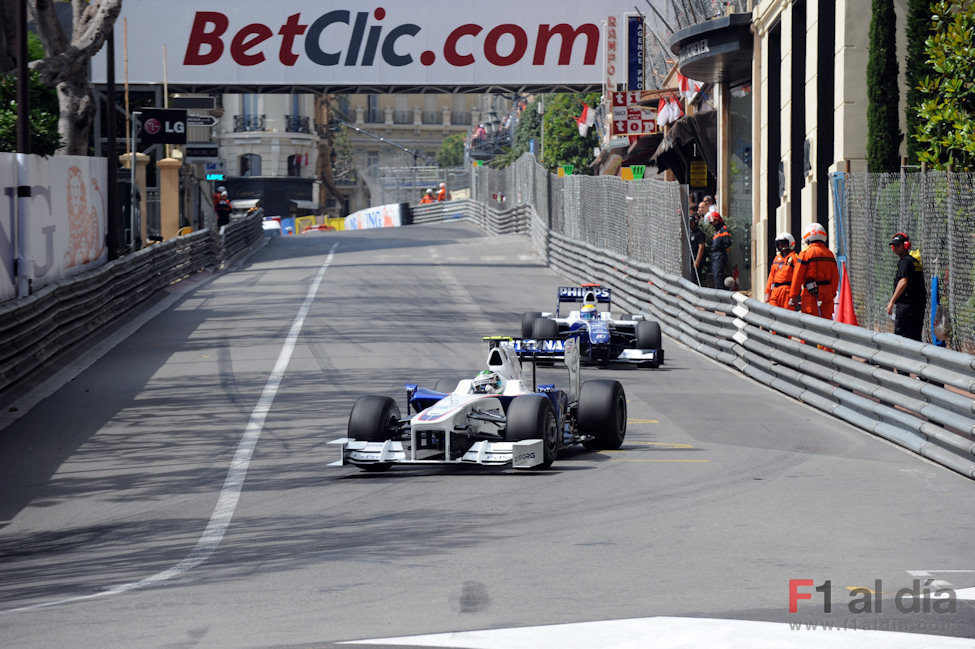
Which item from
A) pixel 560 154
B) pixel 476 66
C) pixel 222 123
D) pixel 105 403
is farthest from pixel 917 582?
pixel 222 123

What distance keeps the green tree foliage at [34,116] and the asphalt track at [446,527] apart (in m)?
9.84

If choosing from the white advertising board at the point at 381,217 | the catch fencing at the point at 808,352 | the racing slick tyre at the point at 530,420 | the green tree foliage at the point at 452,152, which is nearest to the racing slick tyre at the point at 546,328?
the catch fencing at the point at 808,352

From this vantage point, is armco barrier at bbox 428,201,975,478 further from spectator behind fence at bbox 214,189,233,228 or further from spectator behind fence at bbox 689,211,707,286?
spectator behind fence at bbox 214,189,233,228

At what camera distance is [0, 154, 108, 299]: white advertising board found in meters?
16.9

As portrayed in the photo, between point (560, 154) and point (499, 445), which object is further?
point (560, 154)

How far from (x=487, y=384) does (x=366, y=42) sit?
35067 millimetres

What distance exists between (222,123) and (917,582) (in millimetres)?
86658

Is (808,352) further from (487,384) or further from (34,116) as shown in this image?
(34,116)

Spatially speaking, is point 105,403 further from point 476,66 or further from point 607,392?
point 476,66

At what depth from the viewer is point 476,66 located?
44.8m

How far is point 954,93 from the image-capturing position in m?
15.8

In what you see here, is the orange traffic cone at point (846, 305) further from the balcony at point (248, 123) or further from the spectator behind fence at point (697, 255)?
the balcony at point (248, 123)

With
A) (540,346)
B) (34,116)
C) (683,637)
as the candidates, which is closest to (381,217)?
(34,116)

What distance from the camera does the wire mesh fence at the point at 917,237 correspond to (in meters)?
13.9
